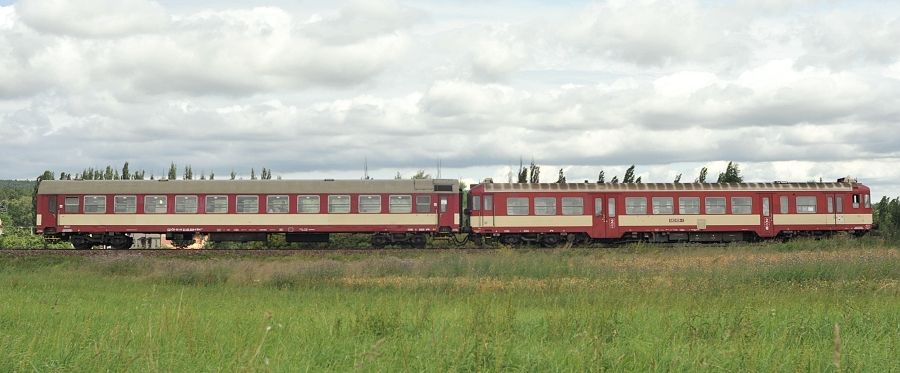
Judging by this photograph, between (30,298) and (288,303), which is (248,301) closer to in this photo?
(288,303)

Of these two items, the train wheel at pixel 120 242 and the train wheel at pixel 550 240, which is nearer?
the train wheel at pixel 550 240

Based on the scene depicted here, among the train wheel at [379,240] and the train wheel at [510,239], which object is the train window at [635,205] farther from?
the train wheel at [379,240]

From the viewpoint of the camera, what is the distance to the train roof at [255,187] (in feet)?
122

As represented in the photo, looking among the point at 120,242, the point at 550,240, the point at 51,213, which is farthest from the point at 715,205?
the point at 51,213

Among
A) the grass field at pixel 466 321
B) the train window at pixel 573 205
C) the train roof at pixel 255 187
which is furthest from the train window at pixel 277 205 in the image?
the grass field at pixel 466 321

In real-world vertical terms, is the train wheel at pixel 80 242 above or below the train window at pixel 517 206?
below

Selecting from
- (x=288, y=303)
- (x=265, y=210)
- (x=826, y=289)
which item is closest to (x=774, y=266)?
(x=826, y=289)

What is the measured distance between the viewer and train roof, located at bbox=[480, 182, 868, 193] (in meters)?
37.8

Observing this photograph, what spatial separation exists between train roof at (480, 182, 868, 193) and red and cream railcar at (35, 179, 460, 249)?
2.63 meters

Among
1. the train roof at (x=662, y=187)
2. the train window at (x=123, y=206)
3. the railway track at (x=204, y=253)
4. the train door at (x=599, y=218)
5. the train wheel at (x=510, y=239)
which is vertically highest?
the train roof at (x=662, y=187)

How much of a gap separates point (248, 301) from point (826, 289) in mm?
11412

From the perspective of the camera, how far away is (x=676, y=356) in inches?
312

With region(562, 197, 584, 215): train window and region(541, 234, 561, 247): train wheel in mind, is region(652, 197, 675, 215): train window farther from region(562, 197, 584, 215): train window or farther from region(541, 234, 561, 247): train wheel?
region(541, 234, 561, 247): train wheel

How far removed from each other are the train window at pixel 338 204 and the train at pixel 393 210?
5cm
